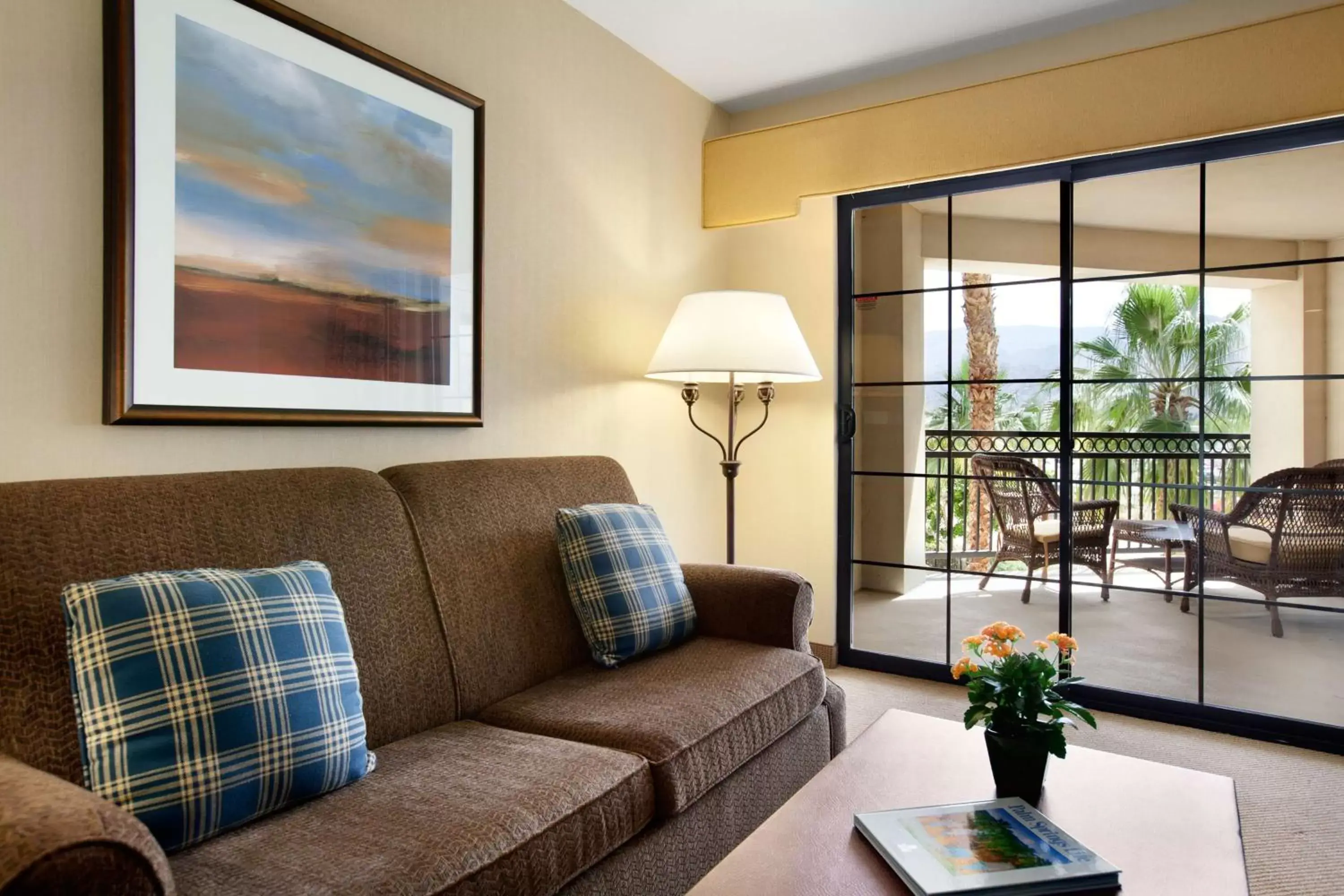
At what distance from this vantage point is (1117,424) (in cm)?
288

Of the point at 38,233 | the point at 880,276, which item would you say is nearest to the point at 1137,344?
the point at 880,276

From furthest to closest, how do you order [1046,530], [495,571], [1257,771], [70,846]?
[1046,530] → [1257,771] → [495,571] → [70,846]

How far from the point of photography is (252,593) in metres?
1.31

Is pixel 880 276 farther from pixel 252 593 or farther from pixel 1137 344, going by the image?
pixel 252 593

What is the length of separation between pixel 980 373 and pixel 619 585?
1.84m

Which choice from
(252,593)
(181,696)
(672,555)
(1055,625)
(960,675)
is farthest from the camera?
(1055,625)

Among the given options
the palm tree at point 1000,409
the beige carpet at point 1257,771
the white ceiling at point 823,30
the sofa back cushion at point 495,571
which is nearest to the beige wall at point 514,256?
the white ceiling at point 823,30

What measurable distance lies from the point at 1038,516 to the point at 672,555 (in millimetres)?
1592

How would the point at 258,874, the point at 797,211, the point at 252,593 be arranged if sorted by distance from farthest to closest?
the point at 797,211 → the point at 252,593 → the point at 258,874

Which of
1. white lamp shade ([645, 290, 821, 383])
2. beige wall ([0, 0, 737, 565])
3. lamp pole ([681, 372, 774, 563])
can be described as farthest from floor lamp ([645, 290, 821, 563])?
beige wall ([0, 0, 737, 565])

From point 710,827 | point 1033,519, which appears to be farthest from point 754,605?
point 1033,519

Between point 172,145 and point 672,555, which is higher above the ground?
point 172,145

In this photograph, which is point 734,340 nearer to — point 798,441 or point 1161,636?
point 798,441

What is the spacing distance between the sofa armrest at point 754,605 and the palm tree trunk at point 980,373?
1225 millimetres
